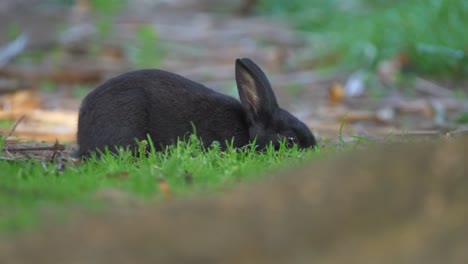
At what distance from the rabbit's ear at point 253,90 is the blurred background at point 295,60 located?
51.8 inches

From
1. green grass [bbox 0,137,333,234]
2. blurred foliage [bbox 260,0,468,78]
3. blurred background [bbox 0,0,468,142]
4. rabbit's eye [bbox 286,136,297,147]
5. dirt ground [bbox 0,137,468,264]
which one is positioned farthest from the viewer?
blurred foliage [bbox 260,0,468,78]

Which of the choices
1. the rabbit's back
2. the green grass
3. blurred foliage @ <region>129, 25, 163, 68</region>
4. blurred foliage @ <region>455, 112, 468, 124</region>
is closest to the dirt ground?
the green grass

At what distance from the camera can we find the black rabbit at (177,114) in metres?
6.05

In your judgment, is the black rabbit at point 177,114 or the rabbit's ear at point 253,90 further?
the rabbit's ear at point 253,90

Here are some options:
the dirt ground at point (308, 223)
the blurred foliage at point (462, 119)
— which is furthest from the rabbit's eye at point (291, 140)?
the blurred foliage at point (462, 119)

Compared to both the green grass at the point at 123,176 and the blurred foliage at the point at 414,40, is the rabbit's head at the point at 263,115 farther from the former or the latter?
the blurred foliage at the point at 414,40

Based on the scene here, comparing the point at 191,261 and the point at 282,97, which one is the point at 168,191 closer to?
→ the point at 191,261

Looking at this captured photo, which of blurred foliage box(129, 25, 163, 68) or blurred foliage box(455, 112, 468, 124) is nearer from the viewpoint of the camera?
blurred foliage box(455, 112, 468, 124)

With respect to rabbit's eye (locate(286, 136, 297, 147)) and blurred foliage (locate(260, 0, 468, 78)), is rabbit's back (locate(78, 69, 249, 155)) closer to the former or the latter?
rabbit's eye (locate(286, 136, 297, 147))

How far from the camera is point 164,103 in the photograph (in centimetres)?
627

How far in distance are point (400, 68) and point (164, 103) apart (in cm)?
671

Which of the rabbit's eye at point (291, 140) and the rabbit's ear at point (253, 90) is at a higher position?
the rabbit's ear at point (253, 90)

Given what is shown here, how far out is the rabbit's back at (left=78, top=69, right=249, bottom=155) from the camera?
19.8 feet

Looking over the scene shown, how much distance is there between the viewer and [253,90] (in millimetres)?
6512
